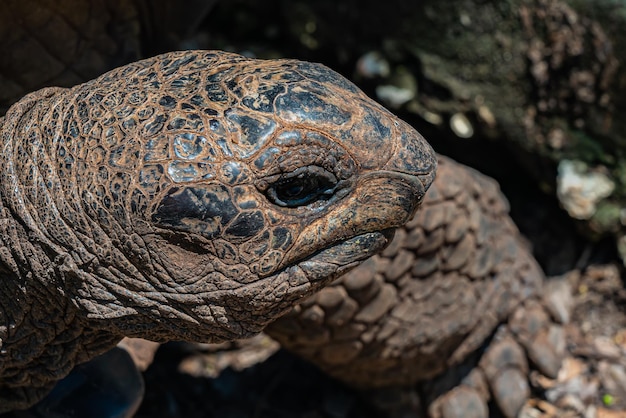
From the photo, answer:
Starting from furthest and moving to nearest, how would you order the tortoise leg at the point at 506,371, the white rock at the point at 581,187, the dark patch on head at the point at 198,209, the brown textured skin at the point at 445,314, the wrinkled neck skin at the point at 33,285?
1. the white rock at the point at 581,187
2. the tortoise leg at the point at 506,371
3. the brown textured skin at the point at 445,314
4. the wrinkled neck skin at the point at 33,285
5. the dark patch on head at the point at 198,209

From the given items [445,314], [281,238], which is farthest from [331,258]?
[445,314]

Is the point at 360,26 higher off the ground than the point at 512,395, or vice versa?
the point at 360,26

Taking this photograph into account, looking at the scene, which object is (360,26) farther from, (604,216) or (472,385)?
(472,385)

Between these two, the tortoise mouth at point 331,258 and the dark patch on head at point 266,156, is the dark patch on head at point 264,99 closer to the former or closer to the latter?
the dark patch on head at point 266,156

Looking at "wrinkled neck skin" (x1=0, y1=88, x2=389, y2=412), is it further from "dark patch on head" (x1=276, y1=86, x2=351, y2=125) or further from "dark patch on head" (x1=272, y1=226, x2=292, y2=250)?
"dark patch on head" (x1=276, y1=86, x2=351, y2=125)

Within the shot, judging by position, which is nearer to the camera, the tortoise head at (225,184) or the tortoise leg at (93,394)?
the tortoise head at (225,184)

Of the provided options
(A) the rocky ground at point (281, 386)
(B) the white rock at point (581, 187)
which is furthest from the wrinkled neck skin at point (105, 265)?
(B) the white rock at point (581, 187)

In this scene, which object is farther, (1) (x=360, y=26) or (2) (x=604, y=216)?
(1) (x=360, y=26)

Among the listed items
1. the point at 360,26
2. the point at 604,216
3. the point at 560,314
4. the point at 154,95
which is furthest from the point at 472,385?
the point at 154,95

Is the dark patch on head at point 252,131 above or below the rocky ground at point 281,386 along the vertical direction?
above
